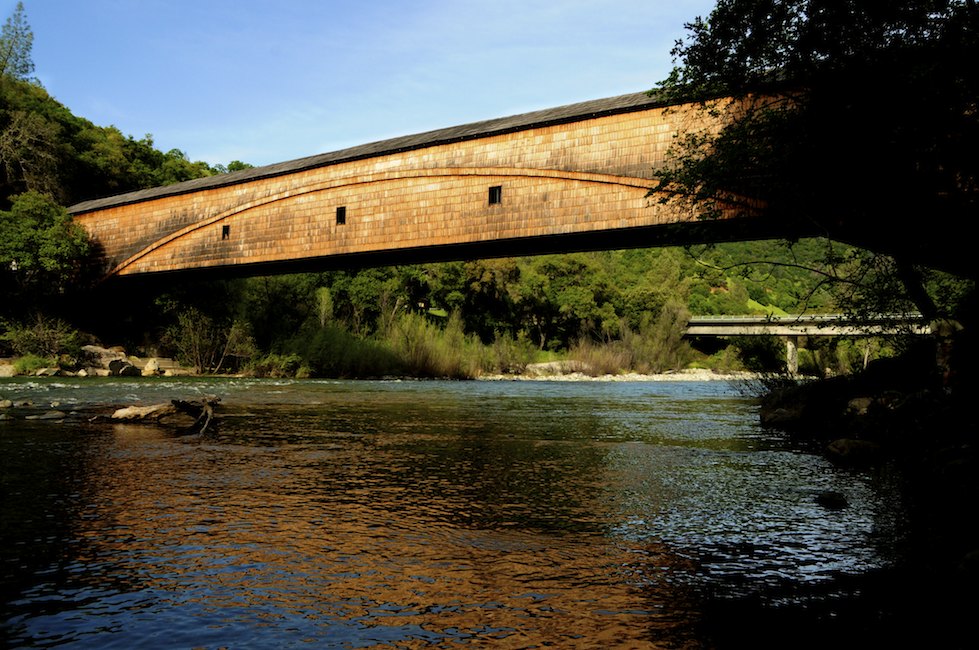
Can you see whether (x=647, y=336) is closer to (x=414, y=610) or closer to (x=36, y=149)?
(x=36, y=149)

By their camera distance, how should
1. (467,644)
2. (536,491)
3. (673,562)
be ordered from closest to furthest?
(467,644)
(673,562)
(536,491)

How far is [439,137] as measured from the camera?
15.9 m

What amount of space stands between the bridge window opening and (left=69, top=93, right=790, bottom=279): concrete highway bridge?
0.09 ft

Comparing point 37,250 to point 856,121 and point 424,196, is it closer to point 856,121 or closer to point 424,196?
point 424,196

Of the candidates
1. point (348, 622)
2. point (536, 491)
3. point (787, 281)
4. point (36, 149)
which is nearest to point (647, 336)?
point (787, 281)

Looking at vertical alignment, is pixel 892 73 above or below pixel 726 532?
above

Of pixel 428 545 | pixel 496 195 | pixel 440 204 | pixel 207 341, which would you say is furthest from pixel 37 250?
pixel 428 545

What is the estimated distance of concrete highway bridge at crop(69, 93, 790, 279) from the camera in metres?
13.3

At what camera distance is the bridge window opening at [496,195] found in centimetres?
1507

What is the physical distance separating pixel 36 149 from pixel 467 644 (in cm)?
3038

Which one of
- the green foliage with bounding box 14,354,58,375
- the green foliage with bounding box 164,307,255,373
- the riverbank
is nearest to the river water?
the riverbank

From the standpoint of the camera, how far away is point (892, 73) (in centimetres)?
701

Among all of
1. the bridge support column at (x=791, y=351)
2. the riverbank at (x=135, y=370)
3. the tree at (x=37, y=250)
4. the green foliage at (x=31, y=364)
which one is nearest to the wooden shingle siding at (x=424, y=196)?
the tree at (x=37, y=250)

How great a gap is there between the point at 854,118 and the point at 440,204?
979 centimetres
